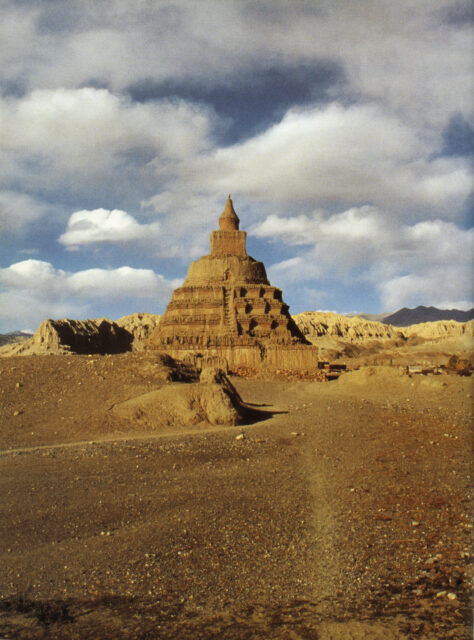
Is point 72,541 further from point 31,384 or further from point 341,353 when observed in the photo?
point 341,353

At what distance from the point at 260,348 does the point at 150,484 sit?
22.9 meters

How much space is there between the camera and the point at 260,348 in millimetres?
30516

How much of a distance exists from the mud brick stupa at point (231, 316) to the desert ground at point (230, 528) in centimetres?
1680

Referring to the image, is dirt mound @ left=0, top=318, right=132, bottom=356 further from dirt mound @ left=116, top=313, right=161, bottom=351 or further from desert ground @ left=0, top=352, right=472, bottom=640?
desert ground @ left=0, top=352, right=472, bottom=640

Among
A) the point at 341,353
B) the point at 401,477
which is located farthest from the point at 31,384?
the point at 341,353

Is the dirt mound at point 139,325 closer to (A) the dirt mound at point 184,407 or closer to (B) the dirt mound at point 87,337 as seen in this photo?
(B) the dirt mound at point 87,337

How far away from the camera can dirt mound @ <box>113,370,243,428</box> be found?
13023 millimetres

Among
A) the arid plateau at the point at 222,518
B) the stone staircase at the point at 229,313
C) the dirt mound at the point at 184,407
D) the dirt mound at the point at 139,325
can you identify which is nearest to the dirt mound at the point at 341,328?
the dirt mound at the point at 139,325

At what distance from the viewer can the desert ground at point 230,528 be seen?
13.9 feet

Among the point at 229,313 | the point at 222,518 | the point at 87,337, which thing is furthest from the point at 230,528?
the point at 87,337

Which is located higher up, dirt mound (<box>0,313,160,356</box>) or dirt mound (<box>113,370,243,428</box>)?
dirt mound (<box>0,313,160,356</box>)

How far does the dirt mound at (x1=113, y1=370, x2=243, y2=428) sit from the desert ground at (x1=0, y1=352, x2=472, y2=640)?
0.18 metres

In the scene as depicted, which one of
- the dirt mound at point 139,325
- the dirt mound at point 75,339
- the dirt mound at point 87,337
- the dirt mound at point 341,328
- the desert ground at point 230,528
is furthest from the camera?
the dirt mound at point 341,328

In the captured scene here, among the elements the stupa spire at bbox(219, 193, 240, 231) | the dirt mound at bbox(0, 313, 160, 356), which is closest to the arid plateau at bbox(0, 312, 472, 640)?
the stupa spire at bbox(219, 193, 240, 231)
